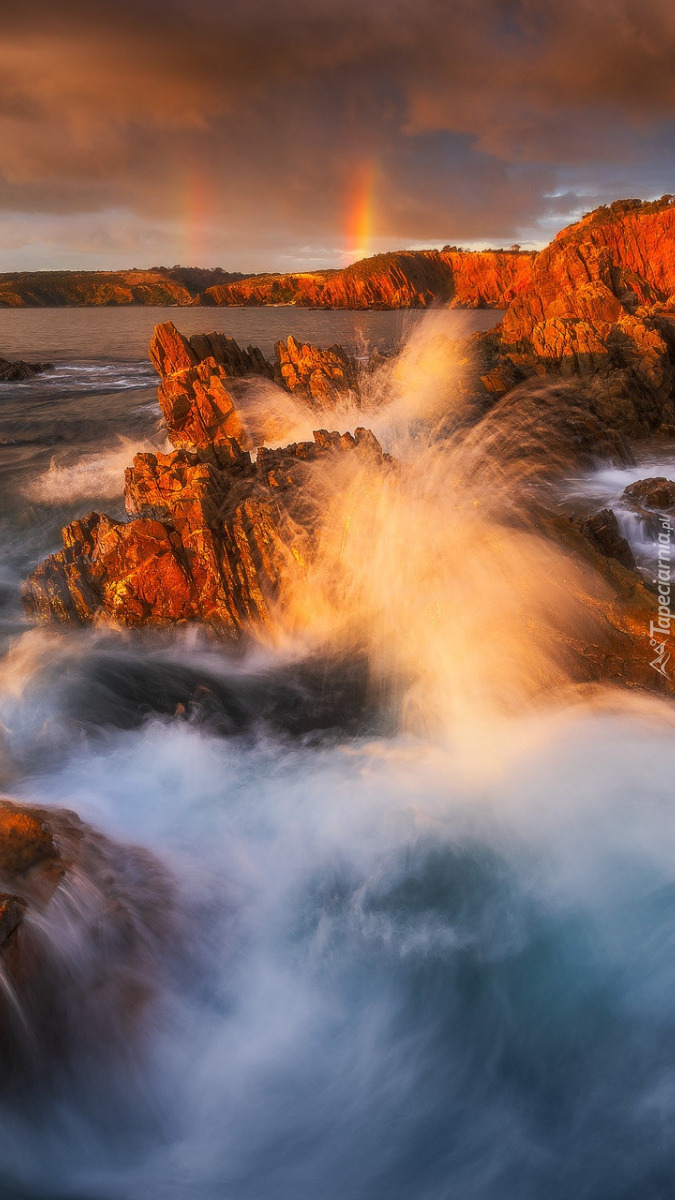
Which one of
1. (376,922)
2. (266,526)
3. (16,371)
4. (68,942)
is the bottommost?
(376,922)

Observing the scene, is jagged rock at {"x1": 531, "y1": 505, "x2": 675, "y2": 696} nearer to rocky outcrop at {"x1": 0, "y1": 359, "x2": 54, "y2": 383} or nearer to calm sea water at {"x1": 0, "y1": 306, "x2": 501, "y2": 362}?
calm sea water at {"x1": 0, "y1": 306, "x2": 501, "y2": 362}

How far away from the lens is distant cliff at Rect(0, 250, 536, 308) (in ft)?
471

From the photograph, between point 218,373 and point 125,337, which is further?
point 125,337

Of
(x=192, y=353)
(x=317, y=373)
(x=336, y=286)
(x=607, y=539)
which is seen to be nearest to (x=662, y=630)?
(x=607, y=539)

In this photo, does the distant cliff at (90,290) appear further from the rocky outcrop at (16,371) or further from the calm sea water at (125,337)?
the rocky outcrop at (16,371)

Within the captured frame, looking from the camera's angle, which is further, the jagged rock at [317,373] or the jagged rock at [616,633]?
the jagged rock at [317,373]

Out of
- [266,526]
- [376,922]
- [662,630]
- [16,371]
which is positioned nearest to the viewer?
[376,922]

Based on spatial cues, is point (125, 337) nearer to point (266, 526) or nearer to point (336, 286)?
point (266, 526)

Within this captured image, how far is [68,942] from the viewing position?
513cm

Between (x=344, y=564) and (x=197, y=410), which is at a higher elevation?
(x=197, y=410)

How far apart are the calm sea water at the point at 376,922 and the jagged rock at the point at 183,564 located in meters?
0.54

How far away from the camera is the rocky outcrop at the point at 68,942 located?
4660mm

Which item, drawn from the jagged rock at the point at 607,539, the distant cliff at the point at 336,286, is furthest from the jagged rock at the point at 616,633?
the distant cliff at the point at 336,286

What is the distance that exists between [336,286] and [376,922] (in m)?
165
